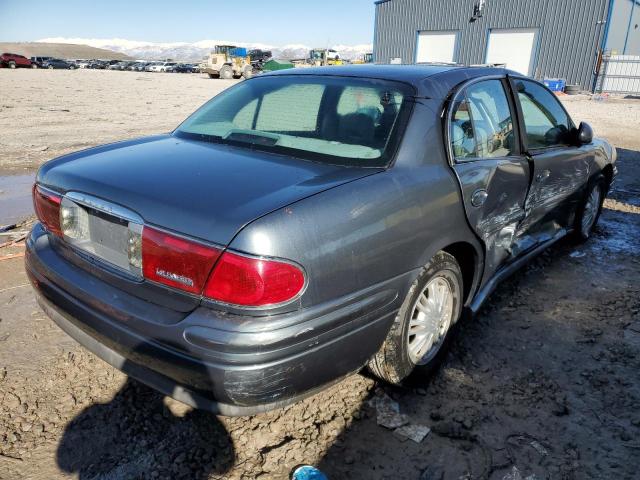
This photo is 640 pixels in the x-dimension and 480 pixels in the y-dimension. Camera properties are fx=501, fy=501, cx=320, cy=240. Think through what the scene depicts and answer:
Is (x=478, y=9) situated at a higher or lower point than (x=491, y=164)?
higher

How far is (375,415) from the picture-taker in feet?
8.09

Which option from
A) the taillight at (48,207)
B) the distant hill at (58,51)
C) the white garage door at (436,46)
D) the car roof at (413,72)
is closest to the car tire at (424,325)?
the car roof at (413,72)

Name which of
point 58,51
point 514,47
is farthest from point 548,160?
point 58,51

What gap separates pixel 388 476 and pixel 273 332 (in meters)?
0.89

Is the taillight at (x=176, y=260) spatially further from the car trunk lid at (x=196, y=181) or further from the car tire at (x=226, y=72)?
the car tire at (x=226, y=72)

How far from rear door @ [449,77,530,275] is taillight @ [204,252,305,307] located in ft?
3.97

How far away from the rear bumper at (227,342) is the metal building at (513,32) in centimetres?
3112

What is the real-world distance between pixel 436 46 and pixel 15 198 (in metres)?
31.7

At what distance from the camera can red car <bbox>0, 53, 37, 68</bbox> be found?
46.2 m

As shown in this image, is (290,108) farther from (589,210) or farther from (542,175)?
(589,210)

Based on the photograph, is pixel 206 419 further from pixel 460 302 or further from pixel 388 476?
pixel 460 302

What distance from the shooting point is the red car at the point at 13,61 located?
152 feet

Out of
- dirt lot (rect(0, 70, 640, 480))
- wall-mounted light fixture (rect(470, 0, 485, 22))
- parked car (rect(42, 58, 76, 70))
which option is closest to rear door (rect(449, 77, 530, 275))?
dirt lot (rect(0, 70, 640, 480))

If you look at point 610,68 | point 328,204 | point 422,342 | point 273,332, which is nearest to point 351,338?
point 273,332
